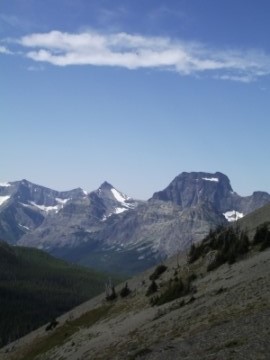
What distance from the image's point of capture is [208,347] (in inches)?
1331

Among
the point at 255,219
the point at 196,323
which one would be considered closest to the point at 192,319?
the point at 196,323

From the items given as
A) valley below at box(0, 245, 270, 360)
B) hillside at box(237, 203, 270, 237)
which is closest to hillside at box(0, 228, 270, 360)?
valley below at box(0, 245, 270, 360)

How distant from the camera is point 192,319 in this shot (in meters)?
46.3

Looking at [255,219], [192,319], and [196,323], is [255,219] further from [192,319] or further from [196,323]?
[196,323]

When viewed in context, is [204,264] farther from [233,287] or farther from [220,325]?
[220,325]

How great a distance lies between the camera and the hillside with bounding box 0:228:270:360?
34344 millimetres

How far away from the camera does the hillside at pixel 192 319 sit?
3434 centimetres

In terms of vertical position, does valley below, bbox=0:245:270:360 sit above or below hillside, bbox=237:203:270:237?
below

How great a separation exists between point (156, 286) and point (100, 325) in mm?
11788

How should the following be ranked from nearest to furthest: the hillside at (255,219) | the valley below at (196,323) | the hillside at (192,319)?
the valley below at (196,323) → the hillside at (192,319) → the hillside at (255,219)

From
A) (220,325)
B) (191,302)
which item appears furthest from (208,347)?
(191,302)

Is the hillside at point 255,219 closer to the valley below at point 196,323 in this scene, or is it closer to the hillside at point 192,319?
the hillside at point 192,319

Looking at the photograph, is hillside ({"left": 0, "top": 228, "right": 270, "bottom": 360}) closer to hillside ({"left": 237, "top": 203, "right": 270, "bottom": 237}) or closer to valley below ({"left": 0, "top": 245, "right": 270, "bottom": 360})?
valley below ({"left": 0, "top": 245, "right": 270, "bottom": 360})

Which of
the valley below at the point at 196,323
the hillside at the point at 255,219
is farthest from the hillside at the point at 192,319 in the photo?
the hillside at the point at 255,219
